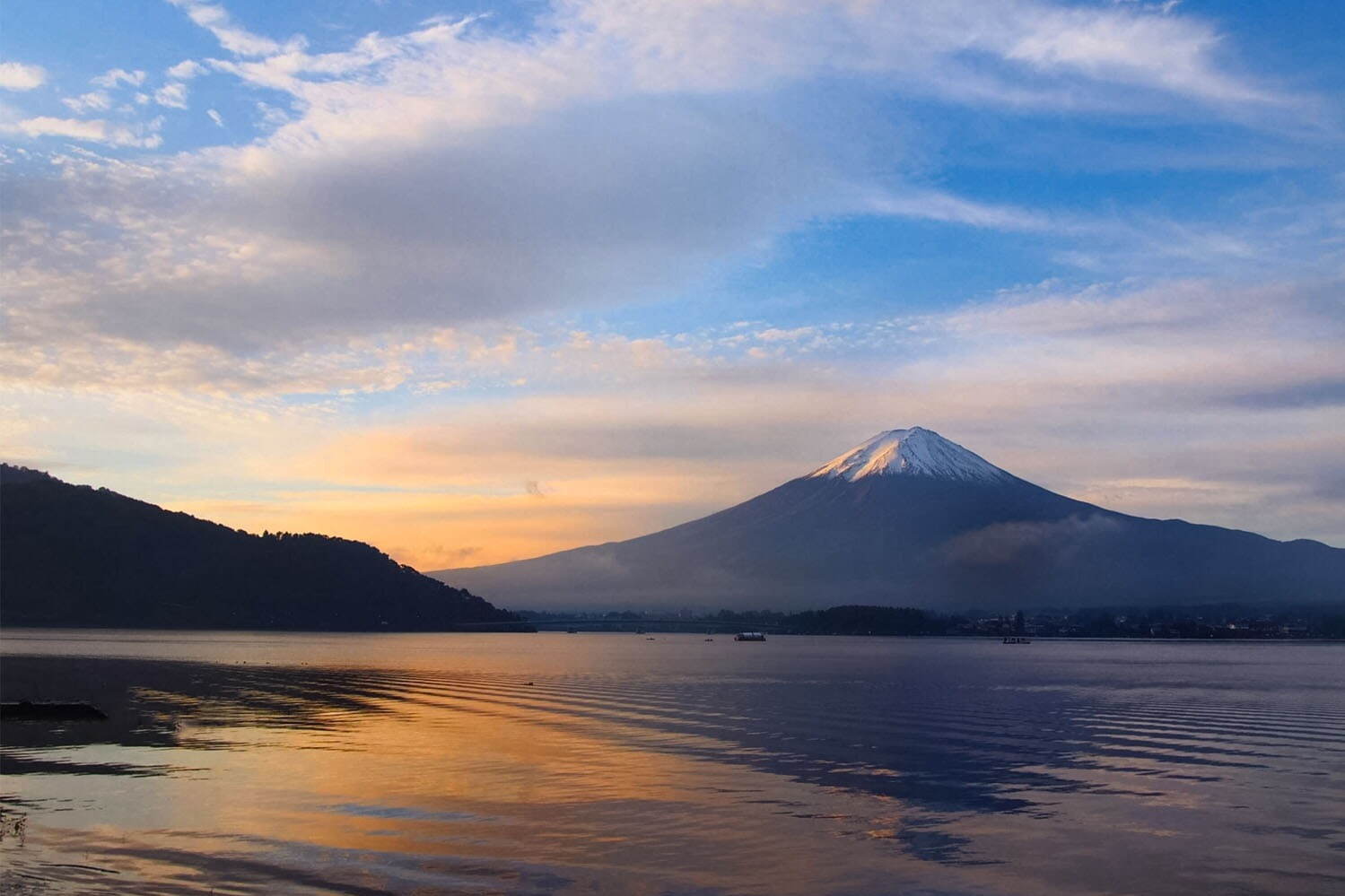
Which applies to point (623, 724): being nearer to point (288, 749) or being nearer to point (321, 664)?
point (288, 749)

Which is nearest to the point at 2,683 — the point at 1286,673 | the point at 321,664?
the point at 321,664

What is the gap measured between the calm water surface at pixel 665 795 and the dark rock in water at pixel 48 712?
5.15 feet

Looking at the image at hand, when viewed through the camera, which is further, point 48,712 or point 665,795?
point 48,712

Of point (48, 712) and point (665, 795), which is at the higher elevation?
point (48, 712)

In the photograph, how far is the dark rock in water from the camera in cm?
4197

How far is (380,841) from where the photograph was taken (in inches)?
921

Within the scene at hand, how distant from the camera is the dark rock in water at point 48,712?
41969 mm

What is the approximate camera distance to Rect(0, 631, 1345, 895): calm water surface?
21.1 meters

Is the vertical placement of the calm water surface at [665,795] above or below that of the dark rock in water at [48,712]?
below

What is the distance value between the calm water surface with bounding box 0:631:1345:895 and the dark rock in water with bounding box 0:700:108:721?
157cm

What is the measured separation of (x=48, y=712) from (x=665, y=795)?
1049 inches

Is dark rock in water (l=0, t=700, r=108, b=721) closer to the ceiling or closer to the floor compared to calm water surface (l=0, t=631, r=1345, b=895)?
closer to the ceiling

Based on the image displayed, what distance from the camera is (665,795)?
29.2 m

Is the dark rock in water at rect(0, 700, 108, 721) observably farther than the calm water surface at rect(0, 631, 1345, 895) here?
Yes
